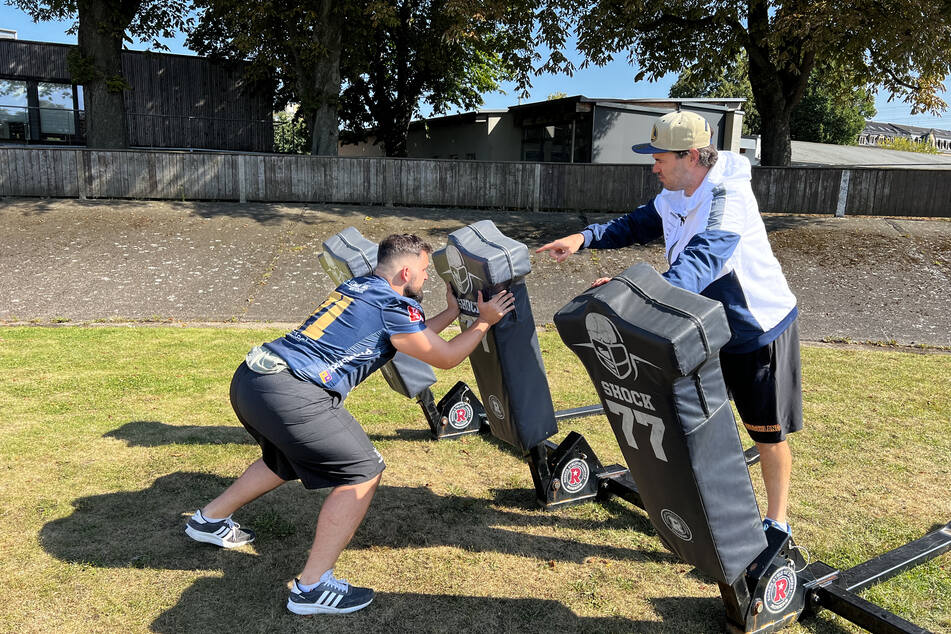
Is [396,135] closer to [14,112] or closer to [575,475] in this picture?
[14,112]

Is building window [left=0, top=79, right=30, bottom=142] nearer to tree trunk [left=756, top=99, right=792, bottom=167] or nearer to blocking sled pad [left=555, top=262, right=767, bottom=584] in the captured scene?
tree trunk [left=756, top=99, right=792, bottom=167]

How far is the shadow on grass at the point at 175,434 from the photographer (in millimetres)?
5141

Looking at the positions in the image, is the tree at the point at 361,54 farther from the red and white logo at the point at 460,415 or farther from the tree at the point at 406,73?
the red and white logo at the point at 460,415

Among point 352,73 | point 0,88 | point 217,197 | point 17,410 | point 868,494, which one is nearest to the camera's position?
point 868,494

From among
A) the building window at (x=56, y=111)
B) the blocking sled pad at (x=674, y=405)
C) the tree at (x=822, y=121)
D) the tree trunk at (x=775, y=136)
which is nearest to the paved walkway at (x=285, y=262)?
the tree trunk at (x=775, y=136)

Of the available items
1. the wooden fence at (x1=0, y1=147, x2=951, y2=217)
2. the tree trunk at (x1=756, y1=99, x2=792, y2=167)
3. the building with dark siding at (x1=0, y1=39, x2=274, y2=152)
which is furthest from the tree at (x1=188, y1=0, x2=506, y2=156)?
the tree trunk at (x1=756, y1=99, x2=792, y2=167)

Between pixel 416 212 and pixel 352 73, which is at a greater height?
pixel 352 73

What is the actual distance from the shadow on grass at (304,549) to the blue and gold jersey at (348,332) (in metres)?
1.03

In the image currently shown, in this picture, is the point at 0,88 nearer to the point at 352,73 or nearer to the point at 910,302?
the point at 352,73

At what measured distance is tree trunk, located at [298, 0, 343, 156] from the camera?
19.2 m

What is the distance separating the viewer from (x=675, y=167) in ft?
10.6

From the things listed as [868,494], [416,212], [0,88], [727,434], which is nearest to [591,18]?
[416,212]

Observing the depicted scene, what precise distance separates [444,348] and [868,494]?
3.00m

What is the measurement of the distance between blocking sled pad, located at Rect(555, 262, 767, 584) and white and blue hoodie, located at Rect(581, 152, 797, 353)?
1.56ft
